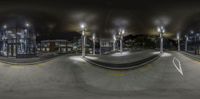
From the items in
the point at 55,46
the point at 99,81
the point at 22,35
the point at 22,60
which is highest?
the point at 22,35

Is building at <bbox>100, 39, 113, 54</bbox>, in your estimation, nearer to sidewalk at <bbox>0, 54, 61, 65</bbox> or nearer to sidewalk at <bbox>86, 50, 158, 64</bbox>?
sidewalk at <bbox>86, 50, 158, 64</bbox>

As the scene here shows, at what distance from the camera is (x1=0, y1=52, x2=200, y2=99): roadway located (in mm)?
3473

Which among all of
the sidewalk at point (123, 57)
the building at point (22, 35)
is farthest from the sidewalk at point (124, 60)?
the building at point (22, 35)

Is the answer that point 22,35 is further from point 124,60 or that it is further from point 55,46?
point 124,60

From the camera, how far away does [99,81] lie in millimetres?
3949

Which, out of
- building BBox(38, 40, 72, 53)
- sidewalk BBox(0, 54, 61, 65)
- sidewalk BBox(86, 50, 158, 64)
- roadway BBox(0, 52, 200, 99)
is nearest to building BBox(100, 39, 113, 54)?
sidewalk BBox(86, 50, 158, 64)

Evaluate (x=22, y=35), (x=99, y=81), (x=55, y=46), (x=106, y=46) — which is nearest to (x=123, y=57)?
(x=106, y=46)

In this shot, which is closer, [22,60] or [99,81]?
[99,81]

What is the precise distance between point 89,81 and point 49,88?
856 mm

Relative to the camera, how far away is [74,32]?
3.61 meters

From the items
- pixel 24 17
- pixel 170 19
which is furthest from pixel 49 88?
pixel 170 19

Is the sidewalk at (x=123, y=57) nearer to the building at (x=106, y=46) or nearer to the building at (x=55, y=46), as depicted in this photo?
the building at (x=106, y=46)

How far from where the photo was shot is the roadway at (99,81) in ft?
11.4

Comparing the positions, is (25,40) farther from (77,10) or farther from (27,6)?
(77,10)
